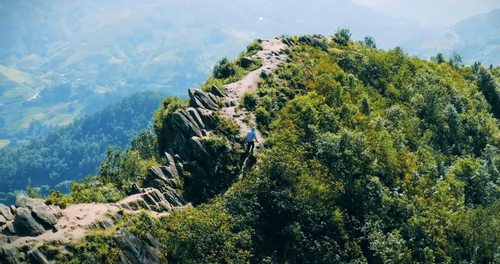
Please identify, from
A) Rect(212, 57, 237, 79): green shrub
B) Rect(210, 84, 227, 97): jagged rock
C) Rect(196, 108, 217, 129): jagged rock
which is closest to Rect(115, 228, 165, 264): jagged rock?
Rect(196, 108, 217, 129): jagged rock

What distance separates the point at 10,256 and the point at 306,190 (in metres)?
29.1

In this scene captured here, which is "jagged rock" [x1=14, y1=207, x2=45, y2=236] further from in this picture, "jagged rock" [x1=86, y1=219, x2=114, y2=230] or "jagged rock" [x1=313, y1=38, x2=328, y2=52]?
"jagged rock" [x1=313, y1=38, x2=328, y2=52]

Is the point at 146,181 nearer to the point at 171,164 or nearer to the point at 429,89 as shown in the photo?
the point at 171,164

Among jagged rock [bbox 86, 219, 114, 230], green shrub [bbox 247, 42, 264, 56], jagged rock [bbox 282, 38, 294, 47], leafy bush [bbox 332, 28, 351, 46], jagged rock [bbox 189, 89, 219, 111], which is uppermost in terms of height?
leafy bush [bbox 332, 28, 351, 46]

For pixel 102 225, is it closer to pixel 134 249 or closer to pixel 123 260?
pixel 134 249

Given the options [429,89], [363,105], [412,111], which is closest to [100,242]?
[363,105]

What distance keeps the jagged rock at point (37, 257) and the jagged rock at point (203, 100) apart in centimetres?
3108

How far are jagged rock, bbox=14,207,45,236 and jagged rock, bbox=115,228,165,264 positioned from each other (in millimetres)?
6417

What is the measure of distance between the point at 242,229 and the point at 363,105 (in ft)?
138

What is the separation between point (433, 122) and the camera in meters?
88.9

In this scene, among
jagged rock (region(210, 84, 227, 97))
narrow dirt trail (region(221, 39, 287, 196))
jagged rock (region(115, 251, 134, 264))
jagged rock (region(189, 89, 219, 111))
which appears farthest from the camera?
jagged rock (region(210, 84, 227, 97))

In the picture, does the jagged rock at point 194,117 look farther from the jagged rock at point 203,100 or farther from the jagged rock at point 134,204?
the jagged rock at point 134,204

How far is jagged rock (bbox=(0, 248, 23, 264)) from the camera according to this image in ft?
111

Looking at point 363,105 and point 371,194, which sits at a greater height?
point 363,105
